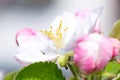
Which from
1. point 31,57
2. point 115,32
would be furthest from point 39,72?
point 115,32

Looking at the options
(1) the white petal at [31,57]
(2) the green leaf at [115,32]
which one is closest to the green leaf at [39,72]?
(1) the white petal at [31,57]

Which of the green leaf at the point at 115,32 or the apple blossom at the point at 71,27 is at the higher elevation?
the apple blossom at the point at 71,27

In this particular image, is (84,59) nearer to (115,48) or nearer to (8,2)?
(115,48)

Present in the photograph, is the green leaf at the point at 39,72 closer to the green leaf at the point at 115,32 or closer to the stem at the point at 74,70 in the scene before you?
the stem at the point at 74,70

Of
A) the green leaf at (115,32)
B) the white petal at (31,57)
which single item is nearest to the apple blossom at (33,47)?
the white petal at (31,57)

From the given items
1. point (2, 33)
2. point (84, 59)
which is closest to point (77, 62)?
point (84, 59)

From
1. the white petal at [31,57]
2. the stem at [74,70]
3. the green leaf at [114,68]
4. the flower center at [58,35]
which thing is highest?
the flower center at [58,35]

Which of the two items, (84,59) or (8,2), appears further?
(8,2)
